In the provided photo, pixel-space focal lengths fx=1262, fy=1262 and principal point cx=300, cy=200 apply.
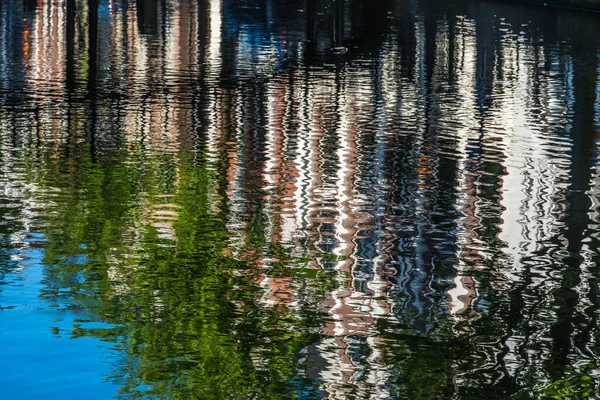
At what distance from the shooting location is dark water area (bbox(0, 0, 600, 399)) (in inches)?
284

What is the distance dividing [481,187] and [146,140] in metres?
4.74

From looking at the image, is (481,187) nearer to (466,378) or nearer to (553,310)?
(553,310)

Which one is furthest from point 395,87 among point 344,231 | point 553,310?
point 553,310

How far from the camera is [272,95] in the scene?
20.7m

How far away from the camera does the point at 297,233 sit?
35.4 ft

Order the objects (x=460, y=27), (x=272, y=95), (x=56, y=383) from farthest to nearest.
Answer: (x=460, y=27) → (x=272, y=95) → (x=56, y=383)

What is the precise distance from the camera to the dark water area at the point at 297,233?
7.21 meters

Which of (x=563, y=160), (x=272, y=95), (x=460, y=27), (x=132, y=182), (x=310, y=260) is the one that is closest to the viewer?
(x=310, y=260)

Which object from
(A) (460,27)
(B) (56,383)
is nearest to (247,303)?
(B) (56,383)

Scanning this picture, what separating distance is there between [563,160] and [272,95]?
696 cm

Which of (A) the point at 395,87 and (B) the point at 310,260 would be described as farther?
(A) the point at 395,87

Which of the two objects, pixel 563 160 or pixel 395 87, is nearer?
pixel 563 160

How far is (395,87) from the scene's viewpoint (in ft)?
72.7

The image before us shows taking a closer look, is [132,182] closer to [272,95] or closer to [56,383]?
[56,383]
